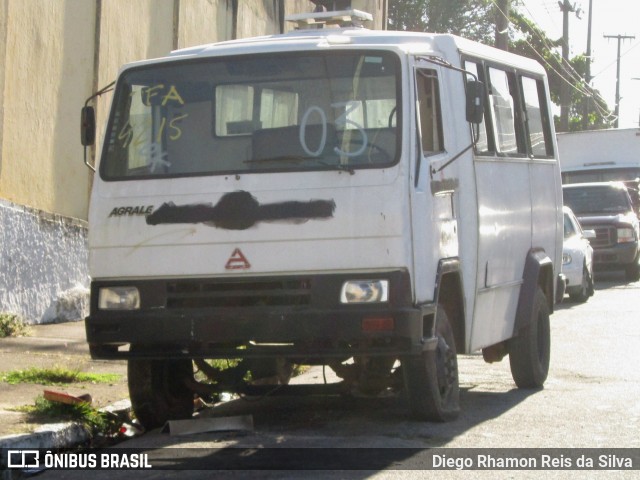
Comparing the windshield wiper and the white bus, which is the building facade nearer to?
the white bus

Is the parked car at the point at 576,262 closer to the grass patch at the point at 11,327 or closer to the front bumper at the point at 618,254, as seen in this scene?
the front bumper at the point at 618,254

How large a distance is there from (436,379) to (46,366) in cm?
383

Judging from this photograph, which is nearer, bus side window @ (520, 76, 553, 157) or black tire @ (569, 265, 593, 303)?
bus side window @ (520, 76, 553, 157)

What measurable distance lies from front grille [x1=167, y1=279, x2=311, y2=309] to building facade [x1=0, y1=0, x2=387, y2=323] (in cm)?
585

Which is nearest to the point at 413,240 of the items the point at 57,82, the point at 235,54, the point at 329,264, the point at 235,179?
the point at 329,264

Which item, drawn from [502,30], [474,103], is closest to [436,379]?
[474,103]

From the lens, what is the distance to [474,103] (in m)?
8.52

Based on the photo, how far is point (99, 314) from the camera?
8.22 metres

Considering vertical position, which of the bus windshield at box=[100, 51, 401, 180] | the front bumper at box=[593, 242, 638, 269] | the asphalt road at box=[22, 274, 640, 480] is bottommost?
the asphalt road at box=[22, 274, 640, 480]

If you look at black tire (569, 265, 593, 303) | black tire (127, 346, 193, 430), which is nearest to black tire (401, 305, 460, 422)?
black tire (127, 346, 193, 430)

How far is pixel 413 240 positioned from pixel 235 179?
1.17 meters

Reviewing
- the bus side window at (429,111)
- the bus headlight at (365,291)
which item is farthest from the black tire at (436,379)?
the bus side window at (429,111)

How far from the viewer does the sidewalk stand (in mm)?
7992

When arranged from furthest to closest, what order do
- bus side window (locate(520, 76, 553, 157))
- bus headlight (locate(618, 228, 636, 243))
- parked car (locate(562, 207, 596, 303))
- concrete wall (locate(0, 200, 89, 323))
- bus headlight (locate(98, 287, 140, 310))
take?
bus headlight (locate(618, 228, 636, 243)), parked car (locate(562, 207, 596, 303)), concrete wall (locate(0, 200, 89, 323)), bus side window (locate(520, 76, 553, 157)), bus headlight (locate(98, 287, 140, 310))
